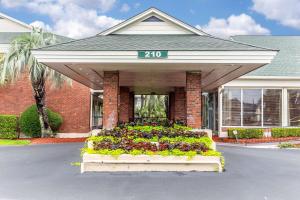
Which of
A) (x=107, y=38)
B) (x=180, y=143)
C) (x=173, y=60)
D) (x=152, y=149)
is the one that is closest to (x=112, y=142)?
(x=152, y=149)

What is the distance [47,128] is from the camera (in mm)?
19953

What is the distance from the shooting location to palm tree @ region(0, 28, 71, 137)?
60.8 ft

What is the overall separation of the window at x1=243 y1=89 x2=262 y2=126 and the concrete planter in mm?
13088

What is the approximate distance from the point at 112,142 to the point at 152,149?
1148 millimetres

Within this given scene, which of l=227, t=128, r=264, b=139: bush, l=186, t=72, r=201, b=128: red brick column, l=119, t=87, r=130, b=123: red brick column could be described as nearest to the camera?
l=186, t=72, r=201, b=128: red brick column

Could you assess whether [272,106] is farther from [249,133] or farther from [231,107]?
[249,133]

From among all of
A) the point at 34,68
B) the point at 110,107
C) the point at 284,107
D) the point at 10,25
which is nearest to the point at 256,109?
the point at 284,107

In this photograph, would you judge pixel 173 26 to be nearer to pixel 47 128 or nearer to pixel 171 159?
pixel 171 159

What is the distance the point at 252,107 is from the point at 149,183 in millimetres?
15242

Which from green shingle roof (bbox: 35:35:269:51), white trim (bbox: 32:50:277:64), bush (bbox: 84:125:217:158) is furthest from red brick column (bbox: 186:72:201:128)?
white trim (bbox: 32:50:277:64)

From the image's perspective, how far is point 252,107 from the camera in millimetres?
21734

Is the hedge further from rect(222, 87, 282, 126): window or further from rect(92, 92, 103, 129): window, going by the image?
rect(92, 92, 103, 129): window

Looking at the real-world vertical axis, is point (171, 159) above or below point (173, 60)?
below

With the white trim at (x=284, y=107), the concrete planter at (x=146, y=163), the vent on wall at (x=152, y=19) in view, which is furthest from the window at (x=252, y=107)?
the concrete planter at (x=146, y=163)
